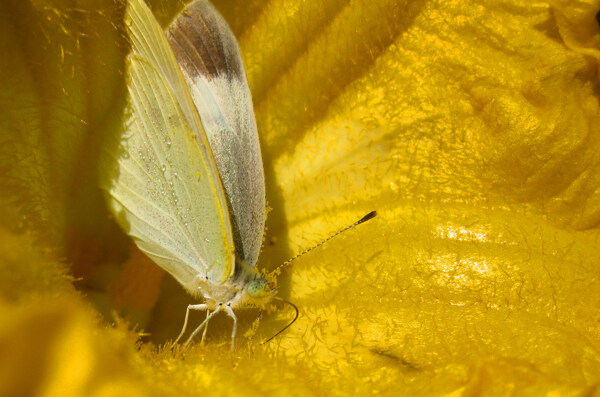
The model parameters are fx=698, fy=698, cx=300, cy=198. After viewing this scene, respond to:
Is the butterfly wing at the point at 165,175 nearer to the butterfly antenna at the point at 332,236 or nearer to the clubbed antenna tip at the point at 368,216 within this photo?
the butterfly antenna at the point at 332,236

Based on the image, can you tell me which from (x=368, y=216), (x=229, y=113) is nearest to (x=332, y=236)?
(x=368, y=216)

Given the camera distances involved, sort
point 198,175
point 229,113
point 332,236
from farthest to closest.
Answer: point 332,236 → point 229,113 → point 198,175

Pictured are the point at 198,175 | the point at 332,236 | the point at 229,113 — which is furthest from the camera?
the point at 332,236

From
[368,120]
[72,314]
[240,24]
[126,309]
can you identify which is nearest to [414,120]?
[368,120]

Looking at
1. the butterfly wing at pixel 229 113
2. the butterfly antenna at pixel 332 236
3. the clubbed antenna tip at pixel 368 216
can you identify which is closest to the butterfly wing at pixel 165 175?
the butterfly wing at pixel 229 113

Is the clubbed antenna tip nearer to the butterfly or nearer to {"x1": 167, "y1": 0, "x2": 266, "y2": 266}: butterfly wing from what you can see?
the butterfly

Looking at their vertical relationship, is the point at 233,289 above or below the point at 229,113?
below

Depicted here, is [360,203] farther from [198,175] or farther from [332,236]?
[198,175]
